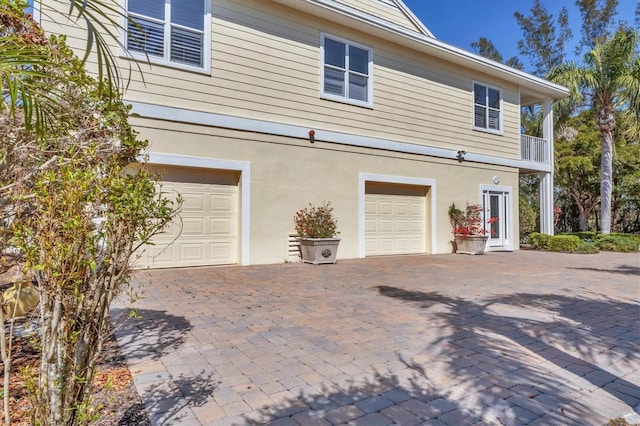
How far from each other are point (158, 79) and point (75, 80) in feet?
19.4

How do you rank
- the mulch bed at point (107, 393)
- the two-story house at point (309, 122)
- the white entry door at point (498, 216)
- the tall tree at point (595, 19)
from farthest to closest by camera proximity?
the tall tree at point (595, 19) < the white entry door at point (498, 216) < the two-story house at point (309, 122) < the mulch bed at point (107, 393)

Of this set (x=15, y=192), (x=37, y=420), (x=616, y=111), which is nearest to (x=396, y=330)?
(x=37, y=420)

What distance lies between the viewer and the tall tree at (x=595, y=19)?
977 inches

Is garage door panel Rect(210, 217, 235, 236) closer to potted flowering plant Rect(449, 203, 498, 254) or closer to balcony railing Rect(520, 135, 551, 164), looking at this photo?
potted flowering plant Rect(449, 203, 498, 254)

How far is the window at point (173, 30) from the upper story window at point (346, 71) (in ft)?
10.1

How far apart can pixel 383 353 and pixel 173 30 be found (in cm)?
779

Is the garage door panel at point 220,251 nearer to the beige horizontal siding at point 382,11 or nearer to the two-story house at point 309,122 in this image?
the two-story house at point 309,122

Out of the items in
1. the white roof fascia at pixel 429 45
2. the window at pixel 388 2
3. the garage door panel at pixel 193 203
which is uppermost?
the window at pixel 388 2

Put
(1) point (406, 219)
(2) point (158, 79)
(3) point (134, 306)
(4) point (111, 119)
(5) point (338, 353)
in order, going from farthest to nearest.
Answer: (1) point (406, 219) → (2) point (158, 79) → (3) point (134, 306) → (5) point (338, 353) → (4) point (111, 119)

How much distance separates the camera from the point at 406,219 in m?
11.7

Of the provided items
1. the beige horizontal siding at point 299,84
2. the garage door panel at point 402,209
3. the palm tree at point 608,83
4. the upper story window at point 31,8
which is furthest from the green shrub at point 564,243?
the upper story window at point 31,8

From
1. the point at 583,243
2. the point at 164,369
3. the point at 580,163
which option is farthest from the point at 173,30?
the point at 580,163

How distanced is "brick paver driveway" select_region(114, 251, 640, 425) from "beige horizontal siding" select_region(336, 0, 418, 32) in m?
8.50

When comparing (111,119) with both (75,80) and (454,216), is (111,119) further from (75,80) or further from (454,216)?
(454,216)
